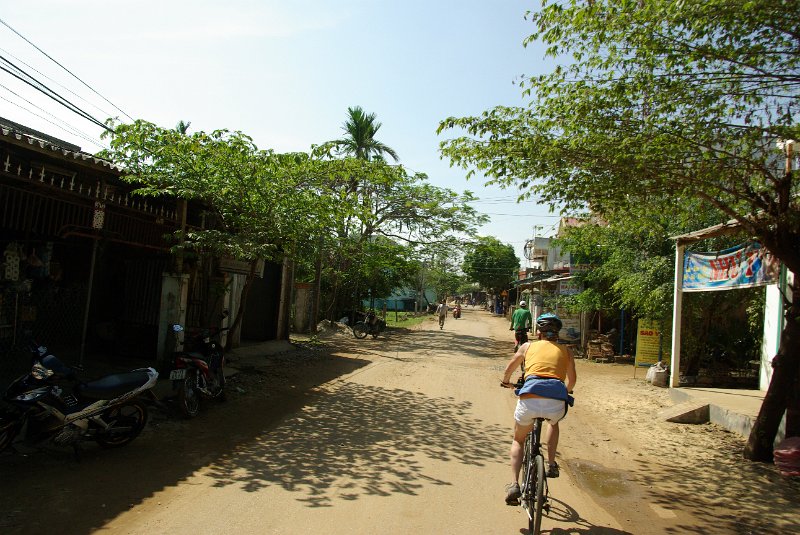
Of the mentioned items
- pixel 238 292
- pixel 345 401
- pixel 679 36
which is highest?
pixel 679 36

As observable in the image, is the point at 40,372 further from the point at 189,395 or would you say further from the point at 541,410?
the point at 541,410

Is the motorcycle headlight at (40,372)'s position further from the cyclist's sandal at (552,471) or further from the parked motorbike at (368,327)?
the parked motorbike at (368,327)

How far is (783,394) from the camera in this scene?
6156 millimetres

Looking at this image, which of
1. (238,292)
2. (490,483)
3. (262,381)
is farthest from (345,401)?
(238,292)

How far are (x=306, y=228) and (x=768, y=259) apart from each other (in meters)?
7.22

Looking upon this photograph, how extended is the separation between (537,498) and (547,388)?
81cm

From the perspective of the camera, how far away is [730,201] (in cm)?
701

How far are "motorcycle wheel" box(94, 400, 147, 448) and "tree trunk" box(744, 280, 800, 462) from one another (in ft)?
23.1

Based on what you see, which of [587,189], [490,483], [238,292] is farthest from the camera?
[238,292]

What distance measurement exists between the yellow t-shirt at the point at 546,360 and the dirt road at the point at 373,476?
1169mm

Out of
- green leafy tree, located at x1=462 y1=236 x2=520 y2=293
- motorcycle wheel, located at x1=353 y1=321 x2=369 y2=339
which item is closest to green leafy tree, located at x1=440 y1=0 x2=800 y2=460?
motorcycle wheel, located at x1=353 y1=321 x2=369 y2=339

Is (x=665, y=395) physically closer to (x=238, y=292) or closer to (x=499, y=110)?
(x=499, y=110)

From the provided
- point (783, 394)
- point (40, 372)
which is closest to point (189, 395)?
point (40, 372)

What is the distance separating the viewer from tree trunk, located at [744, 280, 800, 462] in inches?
241
